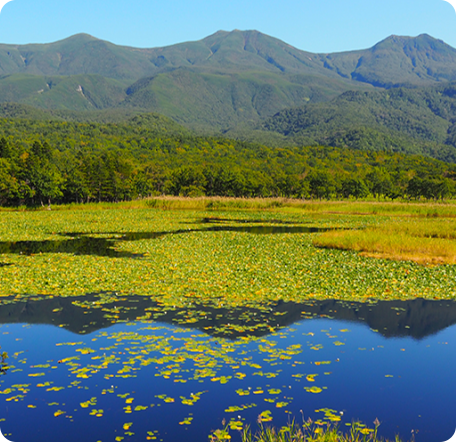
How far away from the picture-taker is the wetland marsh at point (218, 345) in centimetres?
1139

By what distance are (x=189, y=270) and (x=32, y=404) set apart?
16.4 meters

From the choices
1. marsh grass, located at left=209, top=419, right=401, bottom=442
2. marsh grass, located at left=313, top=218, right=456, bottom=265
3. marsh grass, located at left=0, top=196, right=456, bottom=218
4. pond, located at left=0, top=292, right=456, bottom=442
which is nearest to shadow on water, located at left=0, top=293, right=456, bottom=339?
pond, located at left=0, top=292, right=456, bottom=442

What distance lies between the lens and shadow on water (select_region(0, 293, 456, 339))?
1794 centimetres

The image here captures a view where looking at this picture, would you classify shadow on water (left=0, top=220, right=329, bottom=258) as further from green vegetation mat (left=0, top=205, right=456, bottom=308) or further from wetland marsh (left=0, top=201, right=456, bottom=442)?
wetland marsh (left=0, top=201, right=456, bottom=442)

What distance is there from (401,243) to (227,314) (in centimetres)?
2269

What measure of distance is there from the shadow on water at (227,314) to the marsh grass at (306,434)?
609cm

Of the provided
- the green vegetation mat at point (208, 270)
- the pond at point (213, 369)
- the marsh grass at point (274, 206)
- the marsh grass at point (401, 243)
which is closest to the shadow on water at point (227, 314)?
the pond at point (213, 369)

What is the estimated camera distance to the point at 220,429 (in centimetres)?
1082

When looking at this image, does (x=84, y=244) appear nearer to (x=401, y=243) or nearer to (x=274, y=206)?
(x=401, y=243)

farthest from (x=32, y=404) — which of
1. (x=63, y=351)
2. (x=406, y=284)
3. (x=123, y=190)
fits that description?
(x=123, y=190)

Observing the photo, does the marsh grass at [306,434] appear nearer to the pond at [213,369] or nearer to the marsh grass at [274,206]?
the pond at [213,369]

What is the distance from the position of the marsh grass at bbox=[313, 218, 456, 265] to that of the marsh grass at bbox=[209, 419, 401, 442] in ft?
78.5

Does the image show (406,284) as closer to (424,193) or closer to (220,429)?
(220,429)

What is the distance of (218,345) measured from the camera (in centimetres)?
1571
